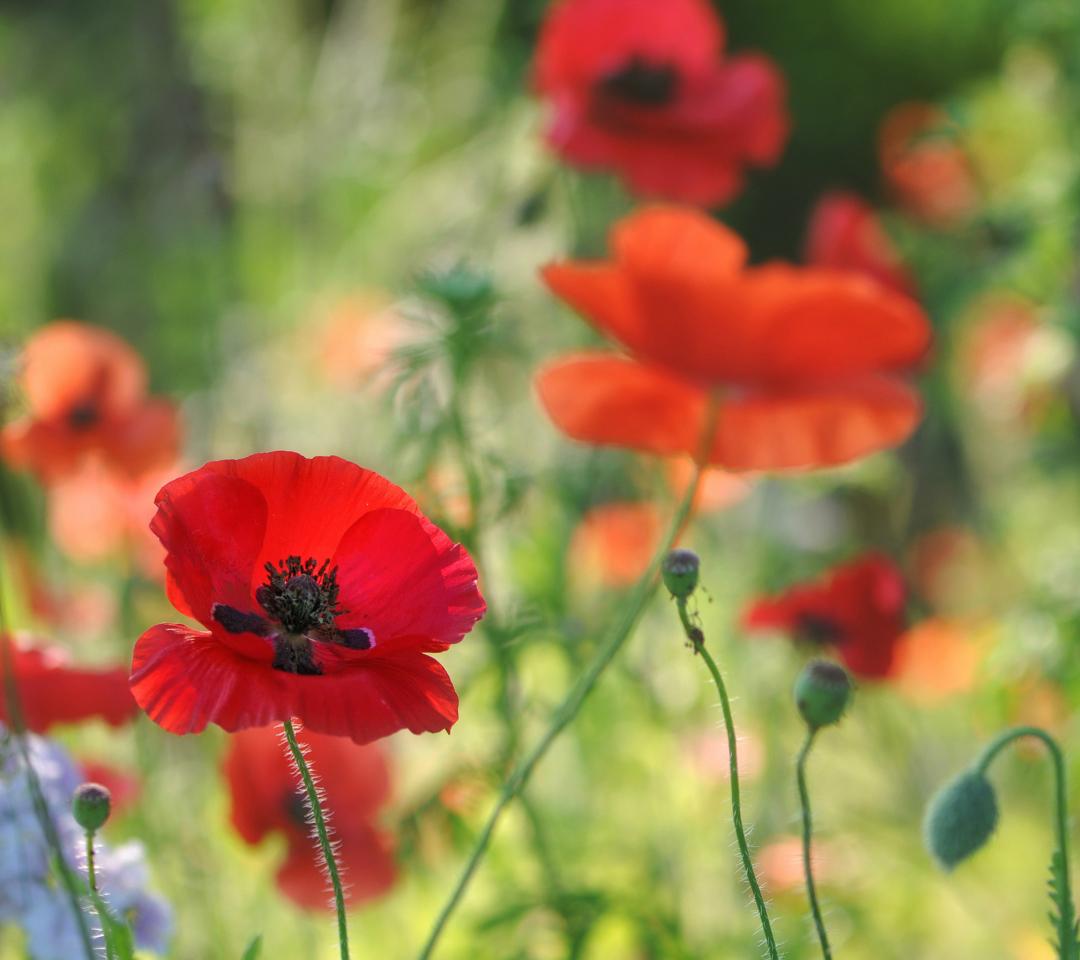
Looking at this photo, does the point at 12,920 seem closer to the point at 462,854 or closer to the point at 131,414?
the point at 462,854

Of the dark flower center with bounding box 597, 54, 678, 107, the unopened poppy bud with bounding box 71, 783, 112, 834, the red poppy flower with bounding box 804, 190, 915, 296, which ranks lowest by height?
the unopened poppy bud with bounding box 71, 783, 112, 834

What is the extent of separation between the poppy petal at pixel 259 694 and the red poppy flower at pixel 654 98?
69cm

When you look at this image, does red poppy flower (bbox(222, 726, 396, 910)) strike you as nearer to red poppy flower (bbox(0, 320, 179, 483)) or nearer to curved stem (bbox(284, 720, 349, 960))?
red poppy flower (bbox(0, 320, 179, 483))

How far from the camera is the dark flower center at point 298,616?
0.56 meters

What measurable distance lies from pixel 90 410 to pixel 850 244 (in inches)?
32.8

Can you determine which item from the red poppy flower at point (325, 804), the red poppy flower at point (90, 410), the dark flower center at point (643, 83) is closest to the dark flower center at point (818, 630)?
the red poppy flower at point (325, 804)

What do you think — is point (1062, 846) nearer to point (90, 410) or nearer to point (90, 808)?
point (90, 808)

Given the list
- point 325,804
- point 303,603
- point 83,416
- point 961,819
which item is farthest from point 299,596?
point 83,416

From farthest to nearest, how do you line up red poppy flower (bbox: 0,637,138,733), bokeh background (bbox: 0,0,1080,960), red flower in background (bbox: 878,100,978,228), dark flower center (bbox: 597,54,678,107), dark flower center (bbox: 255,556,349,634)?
red flower in background (bbox: 878,100,978,228)
dark flower center (bbox: 597,54,678,107)
bokeh background (bbox: 0,0,1080,960)
red poppy flower (bbox: 0,637,138,733)
dark flower center (bbox: 255,556,349,634)

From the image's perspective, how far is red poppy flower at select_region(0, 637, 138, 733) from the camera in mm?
698

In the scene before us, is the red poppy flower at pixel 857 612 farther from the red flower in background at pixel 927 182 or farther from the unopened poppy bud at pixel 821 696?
the red flower in background at pixel 927 182

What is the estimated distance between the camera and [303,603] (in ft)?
1.85

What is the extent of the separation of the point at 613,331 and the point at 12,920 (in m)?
0.55

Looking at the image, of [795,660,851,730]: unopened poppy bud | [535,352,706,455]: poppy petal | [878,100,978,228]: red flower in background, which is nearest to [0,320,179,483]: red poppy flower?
[535,352,706,455]: poppy petal
